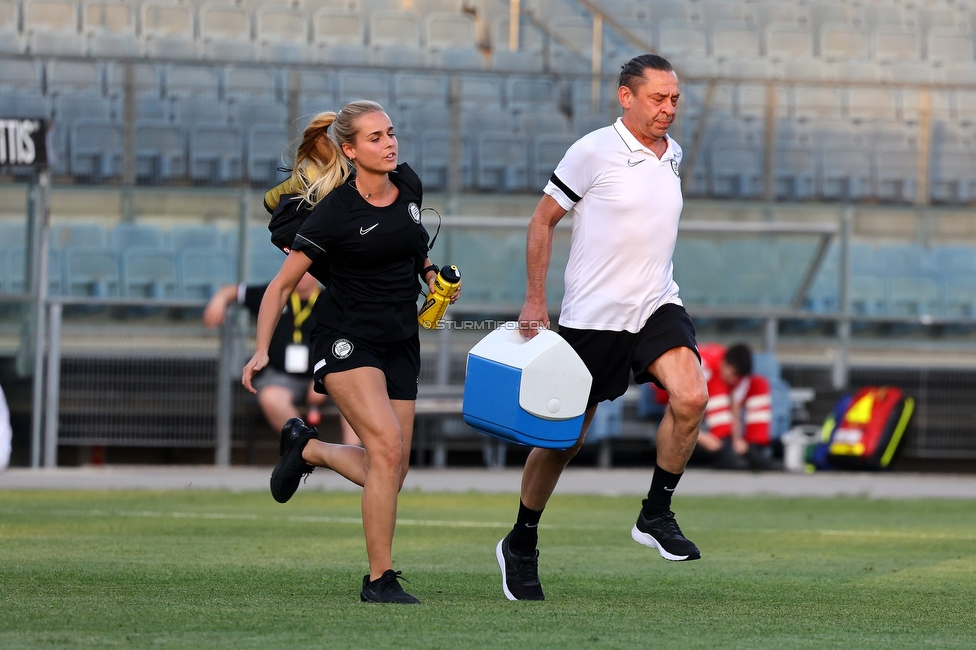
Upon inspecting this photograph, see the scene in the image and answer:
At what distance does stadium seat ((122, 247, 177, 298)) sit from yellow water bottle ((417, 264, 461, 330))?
8593 millimetres

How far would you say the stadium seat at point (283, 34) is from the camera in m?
18.5

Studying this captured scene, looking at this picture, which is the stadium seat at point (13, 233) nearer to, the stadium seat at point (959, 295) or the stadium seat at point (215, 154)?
the stadium seat at point (215, 154)

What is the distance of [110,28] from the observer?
60.6 ft

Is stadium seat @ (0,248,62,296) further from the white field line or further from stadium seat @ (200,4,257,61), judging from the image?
stadium seat @ (200,4,257,61)

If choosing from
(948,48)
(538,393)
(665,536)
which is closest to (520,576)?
(665,536)

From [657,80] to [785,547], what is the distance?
10.5 feet

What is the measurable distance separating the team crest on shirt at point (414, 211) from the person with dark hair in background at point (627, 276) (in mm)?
421

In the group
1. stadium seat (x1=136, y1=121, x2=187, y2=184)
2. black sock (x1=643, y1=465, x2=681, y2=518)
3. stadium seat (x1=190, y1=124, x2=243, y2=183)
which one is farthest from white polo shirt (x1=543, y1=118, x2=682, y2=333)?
stadium seat (x1=190, y1=124, x2=243, y2=183)

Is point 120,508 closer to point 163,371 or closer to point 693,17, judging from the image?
point 163,371

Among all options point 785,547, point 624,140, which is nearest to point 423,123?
point 785,547

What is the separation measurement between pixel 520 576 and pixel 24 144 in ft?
29.1

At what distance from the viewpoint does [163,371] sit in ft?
42.0

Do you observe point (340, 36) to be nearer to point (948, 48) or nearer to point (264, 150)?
point (264, 150)

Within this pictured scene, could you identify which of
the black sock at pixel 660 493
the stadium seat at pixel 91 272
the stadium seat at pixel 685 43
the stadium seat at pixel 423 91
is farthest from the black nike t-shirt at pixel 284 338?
the stadium seat at pixel 685 43
